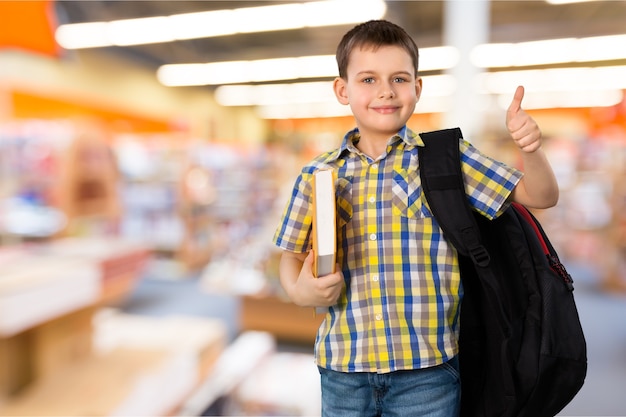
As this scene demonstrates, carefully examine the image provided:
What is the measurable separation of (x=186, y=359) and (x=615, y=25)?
6329mm

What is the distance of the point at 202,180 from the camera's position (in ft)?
23.3

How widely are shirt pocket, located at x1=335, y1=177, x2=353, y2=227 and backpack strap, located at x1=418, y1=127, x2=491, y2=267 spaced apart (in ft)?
0.45

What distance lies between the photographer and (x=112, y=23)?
697 cm

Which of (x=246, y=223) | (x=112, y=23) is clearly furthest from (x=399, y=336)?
(x=112, y=23)

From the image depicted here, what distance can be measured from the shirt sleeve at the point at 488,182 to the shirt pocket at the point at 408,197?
8 centimetres

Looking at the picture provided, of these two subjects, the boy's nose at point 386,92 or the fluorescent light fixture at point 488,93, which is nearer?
the boy's nose at point 386,92

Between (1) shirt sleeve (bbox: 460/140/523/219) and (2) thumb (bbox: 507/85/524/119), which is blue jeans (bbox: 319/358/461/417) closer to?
(1) shirt sleeve (bbox: 460/140/523/219)

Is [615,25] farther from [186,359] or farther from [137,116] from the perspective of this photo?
[137,116]

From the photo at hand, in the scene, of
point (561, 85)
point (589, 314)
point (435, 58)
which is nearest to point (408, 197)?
point (589, 314)

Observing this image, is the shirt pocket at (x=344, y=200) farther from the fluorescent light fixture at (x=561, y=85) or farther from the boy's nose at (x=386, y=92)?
the fluorescent light fixture at (x=561, y=85)

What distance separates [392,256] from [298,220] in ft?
0.61

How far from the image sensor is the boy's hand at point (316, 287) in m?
0.85

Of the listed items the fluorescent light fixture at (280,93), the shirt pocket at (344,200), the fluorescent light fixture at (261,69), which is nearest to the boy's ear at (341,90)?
the shirt pocket at (344,200)

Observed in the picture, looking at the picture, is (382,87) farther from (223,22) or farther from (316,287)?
(223,22)
